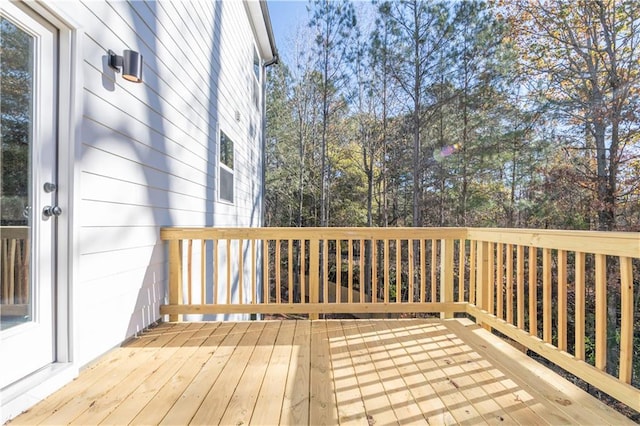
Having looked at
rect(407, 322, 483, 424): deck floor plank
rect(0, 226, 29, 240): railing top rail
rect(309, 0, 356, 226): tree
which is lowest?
rect(407, 322, 483, 424): deck floor plank

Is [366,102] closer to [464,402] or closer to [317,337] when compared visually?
[317,337]

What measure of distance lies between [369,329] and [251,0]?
5.81 m

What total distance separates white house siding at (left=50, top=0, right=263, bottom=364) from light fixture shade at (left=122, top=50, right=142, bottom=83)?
0.21 feet

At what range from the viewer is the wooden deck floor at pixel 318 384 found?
60.2 inches

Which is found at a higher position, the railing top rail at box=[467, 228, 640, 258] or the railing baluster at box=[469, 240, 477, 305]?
the railing top rail at box=[467, 228, 640, 258]

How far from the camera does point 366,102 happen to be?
1017 centimetres

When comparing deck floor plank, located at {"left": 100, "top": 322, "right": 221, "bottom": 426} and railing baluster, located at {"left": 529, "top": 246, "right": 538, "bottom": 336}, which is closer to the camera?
deck floor plank, located at {"left": 100, "top": 322, "right": 221, "bottom": 426}

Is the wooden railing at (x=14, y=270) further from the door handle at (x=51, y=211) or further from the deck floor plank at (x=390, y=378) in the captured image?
the deck floor plank at (x=390, y=378)

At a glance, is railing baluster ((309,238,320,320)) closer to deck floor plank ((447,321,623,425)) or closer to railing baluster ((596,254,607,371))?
deck floor plank ((447,321,623,425))

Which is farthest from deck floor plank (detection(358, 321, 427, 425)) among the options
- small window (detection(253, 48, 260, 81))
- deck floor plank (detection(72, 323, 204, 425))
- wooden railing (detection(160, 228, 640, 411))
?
small window (detection(253, 48, 260, 81))

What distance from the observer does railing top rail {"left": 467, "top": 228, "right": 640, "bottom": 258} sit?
5.09 ft

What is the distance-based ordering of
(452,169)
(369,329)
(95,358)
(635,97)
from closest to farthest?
(95,358) → (369,329) → (635,97) → (452,169)

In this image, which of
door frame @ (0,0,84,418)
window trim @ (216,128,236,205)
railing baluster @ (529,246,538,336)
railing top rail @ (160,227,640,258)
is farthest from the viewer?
window trim @ (216,128,236,205)

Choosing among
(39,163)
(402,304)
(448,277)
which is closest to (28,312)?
(39,163)
